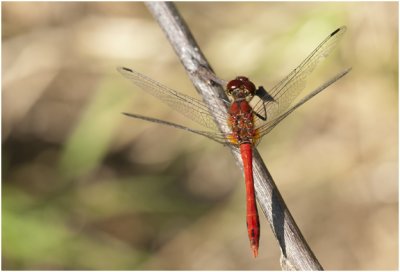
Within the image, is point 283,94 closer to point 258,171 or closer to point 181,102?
point 181,102

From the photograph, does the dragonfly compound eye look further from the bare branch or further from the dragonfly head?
the bare branch

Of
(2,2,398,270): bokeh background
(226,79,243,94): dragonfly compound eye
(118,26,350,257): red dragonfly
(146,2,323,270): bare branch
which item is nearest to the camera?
(146,2,323,270): bare branch

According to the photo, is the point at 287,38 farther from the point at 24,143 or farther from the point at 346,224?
the point at 24,143

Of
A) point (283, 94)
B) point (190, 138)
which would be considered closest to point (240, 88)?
point (283, 94)

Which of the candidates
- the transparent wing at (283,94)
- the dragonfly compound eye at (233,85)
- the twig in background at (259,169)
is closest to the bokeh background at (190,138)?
the transparent wing at (283,94)

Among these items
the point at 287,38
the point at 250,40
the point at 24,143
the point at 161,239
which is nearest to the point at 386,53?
the point at 287,38

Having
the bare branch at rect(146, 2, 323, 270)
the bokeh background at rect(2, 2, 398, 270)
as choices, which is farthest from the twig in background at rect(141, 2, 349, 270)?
the bokeh background at rect(2, 2, 398, 270)
